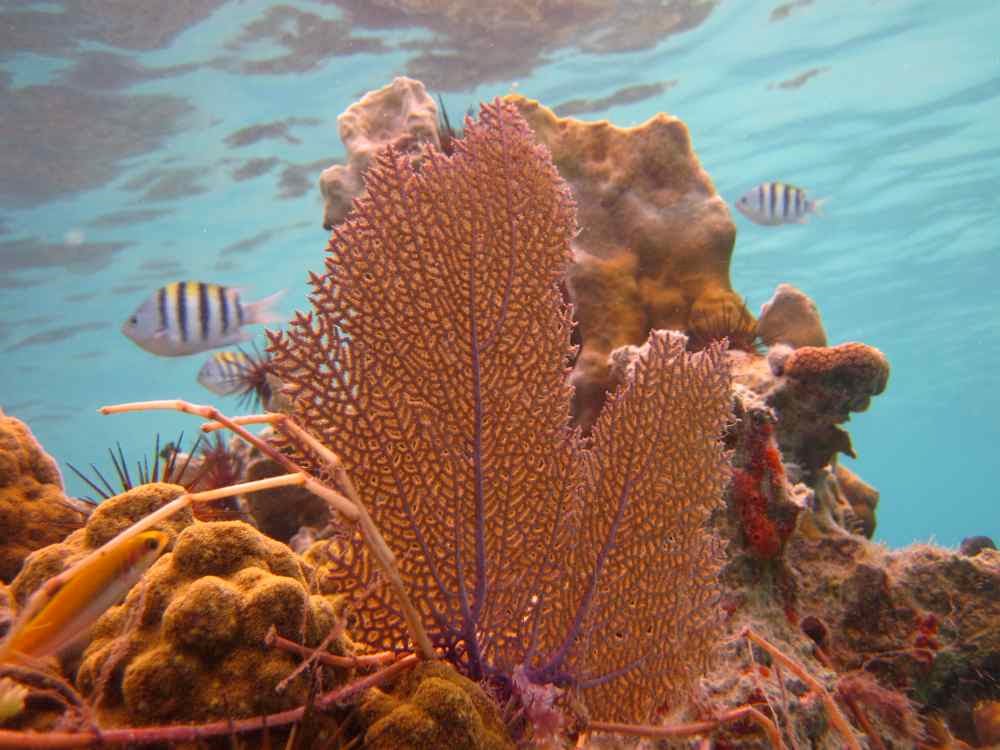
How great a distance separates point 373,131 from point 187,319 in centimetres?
286

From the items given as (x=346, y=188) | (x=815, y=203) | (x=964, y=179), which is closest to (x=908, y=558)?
(x=346, y=188)

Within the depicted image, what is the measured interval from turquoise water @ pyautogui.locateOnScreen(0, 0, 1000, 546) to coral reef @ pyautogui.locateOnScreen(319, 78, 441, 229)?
10.7 m

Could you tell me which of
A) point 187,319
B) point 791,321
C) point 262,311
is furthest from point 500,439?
point 791,321

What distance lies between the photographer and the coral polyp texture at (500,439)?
6.92 ft

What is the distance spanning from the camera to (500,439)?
7.28 feet

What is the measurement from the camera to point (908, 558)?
14.3 feet

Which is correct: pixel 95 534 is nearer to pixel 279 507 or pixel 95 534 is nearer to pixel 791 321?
pixel 279 507

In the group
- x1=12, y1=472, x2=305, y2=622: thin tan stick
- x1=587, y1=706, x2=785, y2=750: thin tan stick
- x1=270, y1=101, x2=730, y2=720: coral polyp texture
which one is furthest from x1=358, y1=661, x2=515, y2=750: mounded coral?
x1=12, y1=472, x2=305, y2=622: thin tan stick

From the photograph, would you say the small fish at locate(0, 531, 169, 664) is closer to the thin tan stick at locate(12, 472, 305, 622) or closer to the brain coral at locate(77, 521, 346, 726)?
the thin tan stick at locate(12, 472, 305, 622)

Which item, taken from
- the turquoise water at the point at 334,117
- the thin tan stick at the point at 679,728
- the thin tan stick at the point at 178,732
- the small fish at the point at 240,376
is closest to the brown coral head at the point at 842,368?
the thin tan stick at the point at 679,728

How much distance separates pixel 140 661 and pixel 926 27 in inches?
971

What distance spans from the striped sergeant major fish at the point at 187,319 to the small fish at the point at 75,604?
493 centimetres

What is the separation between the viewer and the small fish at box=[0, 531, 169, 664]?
54.4 inches

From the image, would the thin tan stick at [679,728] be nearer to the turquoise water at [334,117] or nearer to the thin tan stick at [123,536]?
the thin tan stick at [123,536]
